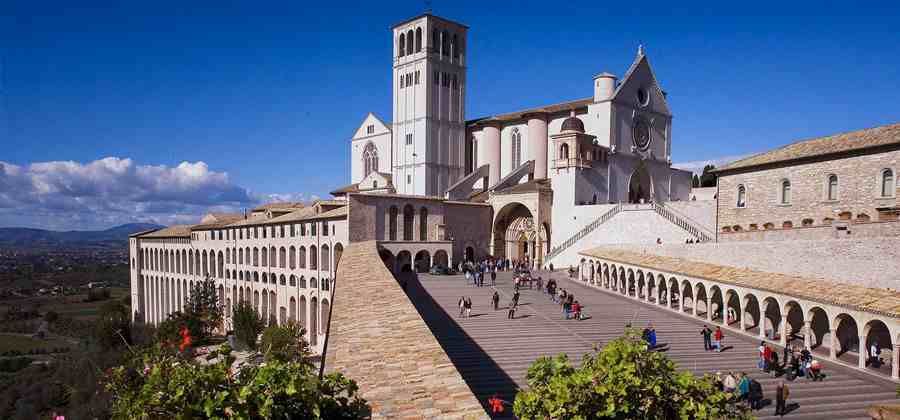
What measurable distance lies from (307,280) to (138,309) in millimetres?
46152

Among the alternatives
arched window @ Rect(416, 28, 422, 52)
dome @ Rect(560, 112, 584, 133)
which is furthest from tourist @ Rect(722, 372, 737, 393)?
arched window @ Rect(416, 28, 422, 52)

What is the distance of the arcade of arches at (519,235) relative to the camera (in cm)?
5203

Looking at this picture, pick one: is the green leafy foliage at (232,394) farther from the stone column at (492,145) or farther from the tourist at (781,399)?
the stone column at (492,145)

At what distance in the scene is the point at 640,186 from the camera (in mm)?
58312

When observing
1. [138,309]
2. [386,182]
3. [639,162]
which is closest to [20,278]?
[138,309]

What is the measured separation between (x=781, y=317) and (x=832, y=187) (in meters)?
11.0

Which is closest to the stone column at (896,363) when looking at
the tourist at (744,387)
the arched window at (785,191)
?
the tourist at (744,387)

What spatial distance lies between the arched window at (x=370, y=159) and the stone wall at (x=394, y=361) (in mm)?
57660

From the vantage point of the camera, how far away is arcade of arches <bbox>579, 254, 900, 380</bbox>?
20344 millimetres

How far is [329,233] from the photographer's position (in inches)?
1843

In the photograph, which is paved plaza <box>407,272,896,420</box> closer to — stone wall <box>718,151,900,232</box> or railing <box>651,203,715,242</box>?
railing <box>651,203,715,242</box>

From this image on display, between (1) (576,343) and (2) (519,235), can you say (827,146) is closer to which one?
(1) (576,343)

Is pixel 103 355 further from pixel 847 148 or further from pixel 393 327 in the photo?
pixel 847 148

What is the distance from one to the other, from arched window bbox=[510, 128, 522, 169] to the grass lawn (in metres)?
75.8
